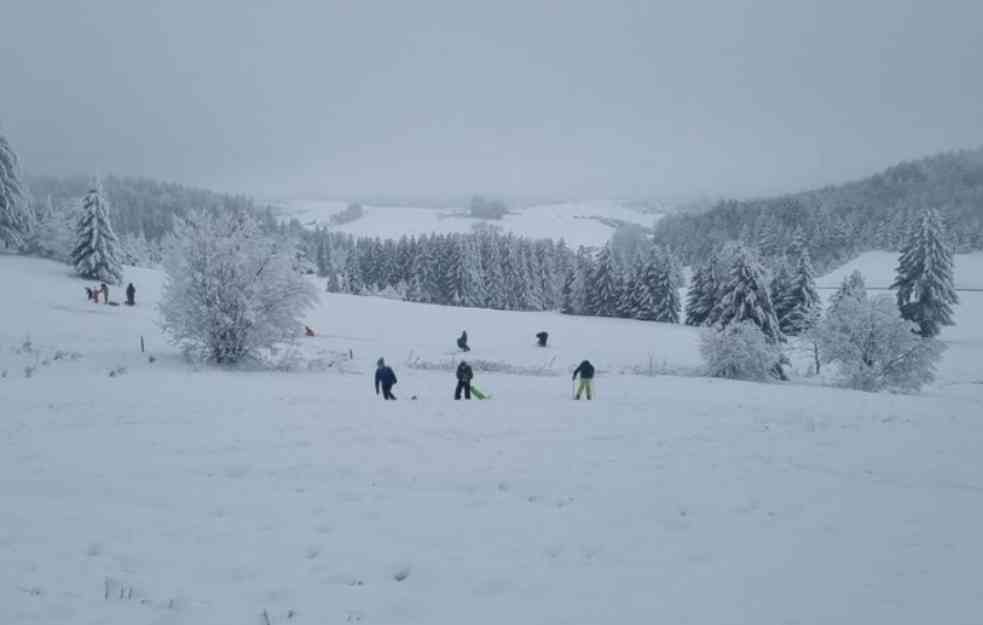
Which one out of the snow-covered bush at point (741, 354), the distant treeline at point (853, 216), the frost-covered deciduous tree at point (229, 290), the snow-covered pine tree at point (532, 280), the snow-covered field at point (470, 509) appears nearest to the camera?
the snow-covered field at point (470, 509)

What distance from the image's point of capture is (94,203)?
39.8 metres

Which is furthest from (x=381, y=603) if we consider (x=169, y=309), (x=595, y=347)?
(x=595, y=347)

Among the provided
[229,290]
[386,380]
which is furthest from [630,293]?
[386,380]

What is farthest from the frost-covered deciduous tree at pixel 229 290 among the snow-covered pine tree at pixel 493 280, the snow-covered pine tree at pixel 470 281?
the snow-covered pine tree at pixel 493 280

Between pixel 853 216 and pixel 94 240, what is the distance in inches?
5606

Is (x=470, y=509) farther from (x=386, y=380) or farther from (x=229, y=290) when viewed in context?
(x=229, y=290)

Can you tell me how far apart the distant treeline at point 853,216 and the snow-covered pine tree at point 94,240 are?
91588mm

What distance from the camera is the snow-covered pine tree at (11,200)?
131ft

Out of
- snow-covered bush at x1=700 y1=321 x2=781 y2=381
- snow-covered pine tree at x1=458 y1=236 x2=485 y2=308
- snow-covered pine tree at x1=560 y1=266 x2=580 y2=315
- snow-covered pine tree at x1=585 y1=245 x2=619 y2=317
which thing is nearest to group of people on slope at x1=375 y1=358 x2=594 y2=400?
snow-covered bush at x1=700 y1=321 x2=781 y2=381

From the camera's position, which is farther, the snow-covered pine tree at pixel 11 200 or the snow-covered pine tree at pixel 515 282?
the snow-covered pine tree at pixel 515 282

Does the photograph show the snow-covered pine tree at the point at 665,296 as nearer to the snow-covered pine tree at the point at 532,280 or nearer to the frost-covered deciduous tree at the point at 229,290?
the snow-covered pine tree at the point at 532,280

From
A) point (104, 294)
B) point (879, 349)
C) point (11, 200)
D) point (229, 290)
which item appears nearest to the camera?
point (229, 290)

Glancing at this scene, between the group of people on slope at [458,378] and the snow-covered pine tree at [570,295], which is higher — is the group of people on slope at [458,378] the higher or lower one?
the lower one

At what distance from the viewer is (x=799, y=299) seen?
49.0 m
